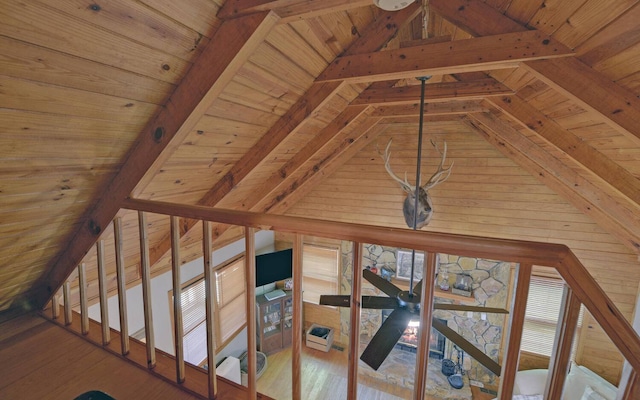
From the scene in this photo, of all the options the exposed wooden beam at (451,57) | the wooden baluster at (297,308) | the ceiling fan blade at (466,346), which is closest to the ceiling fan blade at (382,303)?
the ceiling fan blade at (466,346)

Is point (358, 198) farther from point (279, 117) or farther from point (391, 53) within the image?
point (391, 53)

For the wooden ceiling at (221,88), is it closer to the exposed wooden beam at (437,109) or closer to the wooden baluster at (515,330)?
the exposed wooden beam at (437,109)

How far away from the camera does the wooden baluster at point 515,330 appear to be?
2.69ft

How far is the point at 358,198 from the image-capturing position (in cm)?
545

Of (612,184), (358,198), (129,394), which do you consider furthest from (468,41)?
(358,198)

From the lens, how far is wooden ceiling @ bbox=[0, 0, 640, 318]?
3.85ft

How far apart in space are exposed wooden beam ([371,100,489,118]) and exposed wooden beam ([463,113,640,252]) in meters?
0.35

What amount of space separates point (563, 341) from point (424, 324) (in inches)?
14.7

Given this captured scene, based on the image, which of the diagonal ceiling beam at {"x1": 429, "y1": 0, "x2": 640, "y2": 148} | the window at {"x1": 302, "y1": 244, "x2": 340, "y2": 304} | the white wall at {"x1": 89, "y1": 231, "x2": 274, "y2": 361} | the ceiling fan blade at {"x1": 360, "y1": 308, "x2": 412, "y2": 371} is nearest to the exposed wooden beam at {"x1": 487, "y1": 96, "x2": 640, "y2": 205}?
the diagonal ceiling beam at {"x1": 429, "y1": 0, "x2": 640, "y2": 148}

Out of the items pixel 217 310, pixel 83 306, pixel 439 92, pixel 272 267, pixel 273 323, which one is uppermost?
pixel 439 92

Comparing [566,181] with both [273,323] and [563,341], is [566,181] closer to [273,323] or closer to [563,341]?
[563,341]

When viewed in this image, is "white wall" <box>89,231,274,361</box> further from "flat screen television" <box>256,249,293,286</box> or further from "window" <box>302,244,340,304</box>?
"window" <box>302,244,340,304</box>

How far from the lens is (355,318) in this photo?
3.41 ft

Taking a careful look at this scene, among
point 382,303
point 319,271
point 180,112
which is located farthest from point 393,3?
point 319,271
